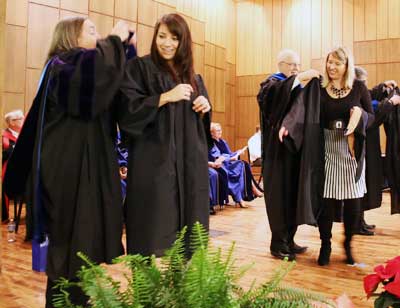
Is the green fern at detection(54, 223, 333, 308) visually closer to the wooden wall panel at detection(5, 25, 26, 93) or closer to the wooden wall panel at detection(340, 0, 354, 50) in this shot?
the wooden wall panel at detection(5, 25, 26, 93)

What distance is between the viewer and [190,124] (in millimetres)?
2041

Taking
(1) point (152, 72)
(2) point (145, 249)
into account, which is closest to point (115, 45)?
(1) point (152, 72)

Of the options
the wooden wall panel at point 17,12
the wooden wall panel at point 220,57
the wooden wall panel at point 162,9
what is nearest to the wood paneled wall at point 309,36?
the wooden wall panel at point 220,57

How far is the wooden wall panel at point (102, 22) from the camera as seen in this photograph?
28.5ft

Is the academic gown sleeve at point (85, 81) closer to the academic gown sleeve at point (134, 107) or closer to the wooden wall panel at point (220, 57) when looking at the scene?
the academic gown sleeve at point (134, 107)

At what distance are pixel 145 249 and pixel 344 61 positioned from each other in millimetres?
2070

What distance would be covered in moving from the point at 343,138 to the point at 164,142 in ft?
5.62

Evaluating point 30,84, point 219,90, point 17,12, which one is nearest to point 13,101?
point 30,84

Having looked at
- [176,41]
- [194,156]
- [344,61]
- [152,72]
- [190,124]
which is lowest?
[194,156]

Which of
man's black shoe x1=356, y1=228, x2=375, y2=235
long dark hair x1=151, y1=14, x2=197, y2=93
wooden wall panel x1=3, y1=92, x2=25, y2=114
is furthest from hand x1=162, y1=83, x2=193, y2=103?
wooden wall panel x1=3, y1=92, x2=25, y2=114

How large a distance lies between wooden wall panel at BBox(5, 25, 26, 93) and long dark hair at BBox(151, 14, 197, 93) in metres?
6.10

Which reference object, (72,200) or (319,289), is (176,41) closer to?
(72,200)

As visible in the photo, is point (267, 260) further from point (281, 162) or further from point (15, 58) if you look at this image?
point (15, 58)

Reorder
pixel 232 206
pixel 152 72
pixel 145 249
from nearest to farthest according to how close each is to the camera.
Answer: pixel 145 249 → pixel 152 72 → pixel 232 206
